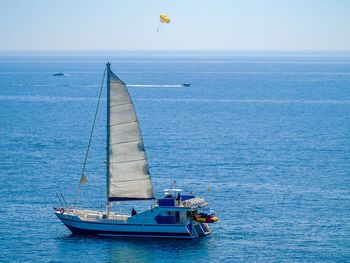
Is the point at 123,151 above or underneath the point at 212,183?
above

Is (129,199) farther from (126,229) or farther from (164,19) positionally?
(164,19)

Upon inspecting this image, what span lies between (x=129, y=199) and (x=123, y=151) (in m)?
4.40

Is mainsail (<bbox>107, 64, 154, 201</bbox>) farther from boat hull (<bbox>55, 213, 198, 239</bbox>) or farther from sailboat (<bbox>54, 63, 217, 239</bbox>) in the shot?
boat hull (<bbox>55, 213, 198, 239</bbox>)

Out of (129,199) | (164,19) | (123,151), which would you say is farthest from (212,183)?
(164,19)

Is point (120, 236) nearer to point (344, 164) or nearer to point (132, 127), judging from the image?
point (132, 127)

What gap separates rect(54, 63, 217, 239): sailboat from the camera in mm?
73938

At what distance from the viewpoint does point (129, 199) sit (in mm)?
76438

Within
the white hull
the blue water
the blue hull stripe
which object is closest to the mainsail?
the white hull

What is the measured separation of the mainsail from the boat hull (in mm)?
3198

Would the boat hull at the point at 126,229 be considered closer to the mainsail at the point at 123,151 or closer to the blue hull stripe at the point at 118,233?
the blue hull stripe at the point at 118,233

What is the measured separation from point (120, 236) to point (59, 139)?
6307 cm

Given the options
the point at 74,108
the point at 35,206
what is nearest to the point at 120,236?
the point at 35,206

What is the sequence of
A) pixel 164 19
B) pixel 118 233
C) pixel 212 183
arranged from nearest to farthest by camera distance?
pixel 118 233, pixel 212 183, pixel 164 19

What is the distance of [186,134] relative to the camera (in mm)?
143625
